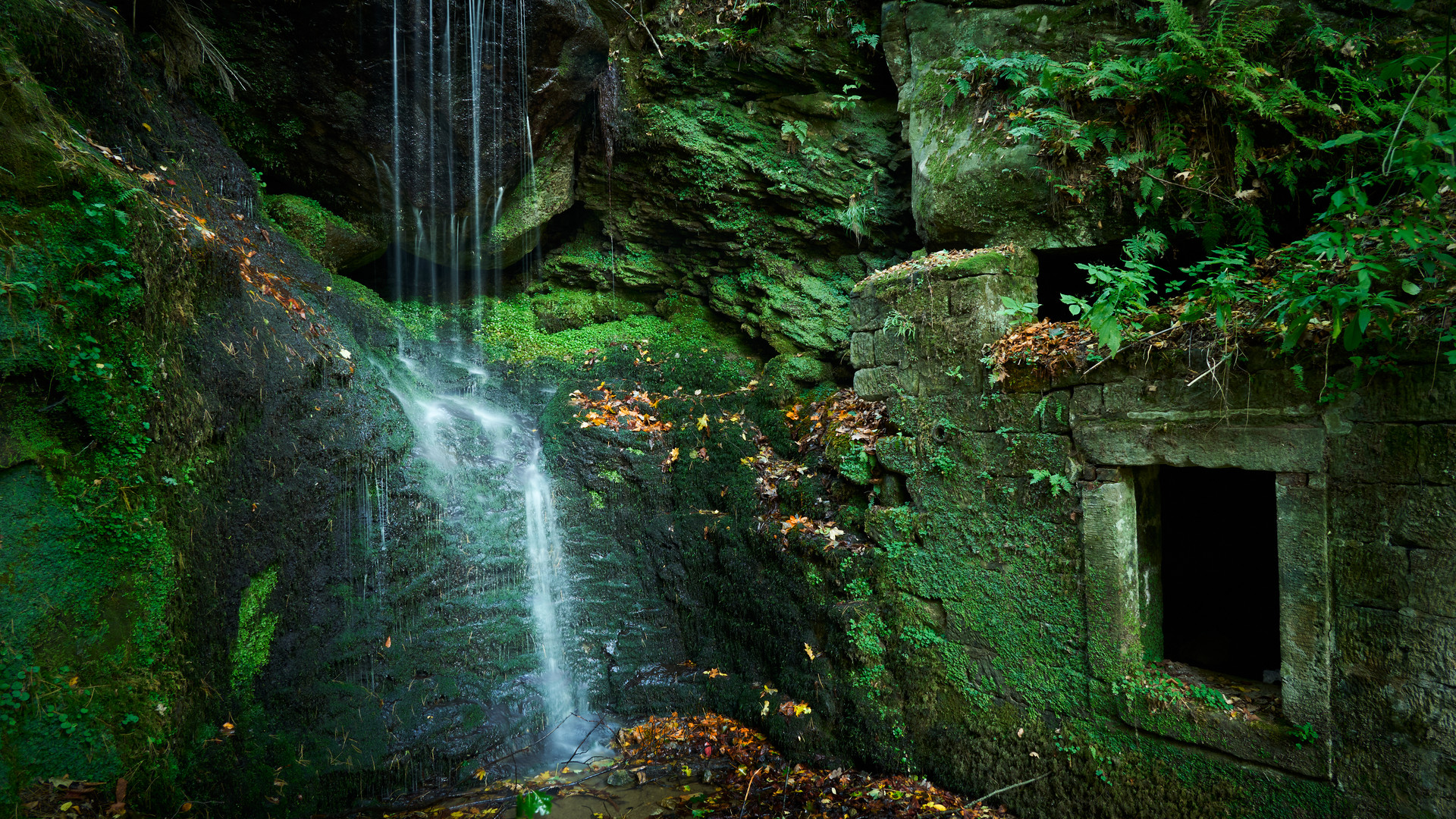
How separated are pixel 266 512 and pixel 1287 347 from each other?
21.2 feet

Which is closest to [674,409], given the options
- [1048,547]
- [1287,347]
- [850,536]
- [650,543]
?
[650,543]

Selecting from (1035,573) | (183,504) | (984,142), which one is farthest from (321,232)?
(1035,573)

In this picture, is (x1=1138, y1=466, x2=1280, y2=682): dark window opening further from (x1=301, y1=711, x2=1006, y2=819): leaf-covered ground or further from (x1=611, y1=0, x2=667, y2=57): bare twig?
(x1=611, y1=0, x2=667, y2=57): bare twig

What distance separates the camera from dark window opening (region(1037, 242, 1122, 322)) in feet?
18.0

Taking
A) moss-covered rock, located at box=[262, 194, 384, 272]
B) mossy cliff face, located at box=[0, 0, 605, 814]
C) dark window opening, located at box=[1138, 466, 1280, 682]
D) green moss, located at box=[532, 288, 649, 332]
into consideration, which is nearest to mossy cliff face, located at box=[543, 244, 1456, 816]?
mossy cliff face, located at box=[0, 0, 605, 814]

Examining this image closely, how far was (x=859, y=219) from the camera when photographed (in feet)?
25.1

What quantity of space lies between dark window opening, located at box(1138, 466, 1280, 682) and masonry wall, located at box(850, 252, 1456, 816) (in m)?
0.22

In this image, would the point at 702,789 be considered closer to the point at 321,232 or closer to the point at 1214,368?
the point at 1214,368

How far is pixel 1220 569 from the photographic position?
232 inches

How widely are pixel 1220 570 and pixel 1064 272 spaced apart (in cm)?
301

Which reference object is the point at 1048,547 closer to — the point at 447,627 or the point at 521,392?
the point at 447,627

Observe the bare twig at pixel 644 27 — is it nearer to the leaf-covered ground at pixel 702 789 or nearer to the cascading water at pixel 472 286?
the cascading water at pixel 472 286

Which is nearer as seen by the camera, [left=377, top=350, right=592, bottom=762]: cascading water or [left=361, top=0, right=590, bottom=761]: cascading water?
[left=377, top=350, right=592, bottom=762]: cascading water

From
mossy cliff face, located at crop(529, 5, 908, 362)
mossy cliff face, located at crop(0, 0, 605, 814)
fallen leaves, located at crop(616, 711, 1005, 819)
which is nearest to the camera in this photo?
mossy cliff face, located at crop(0, 0, 605, 814)
